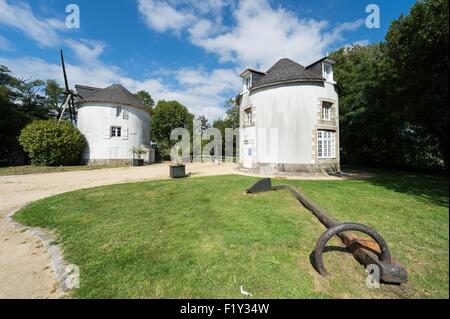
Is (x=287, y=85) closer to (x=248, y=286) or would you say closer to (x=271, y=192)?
(x=271, y=192)

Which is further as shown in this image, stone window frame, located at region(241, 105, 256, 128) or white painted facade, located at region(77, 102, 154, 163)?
white painted facade, located at region(77, 102, 154, 163)

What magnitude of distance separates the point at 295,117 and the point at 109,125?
21.4 metres

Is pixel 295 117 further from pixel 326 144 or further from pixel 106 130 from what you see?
pixel 106 130

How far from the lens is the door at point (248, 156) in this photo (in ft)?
56.6

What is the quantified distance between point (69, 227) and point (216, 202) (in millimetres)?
4167

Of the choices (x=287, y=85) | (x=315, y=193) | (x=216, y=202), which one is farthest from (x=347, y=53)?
(x=216, y=202)

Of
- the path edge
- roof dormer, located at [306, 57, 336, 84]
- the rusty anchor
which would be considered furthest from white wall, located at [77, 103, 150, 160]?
the rusty anchor

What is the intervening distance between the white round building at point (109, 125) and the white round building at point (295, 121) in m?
16.9

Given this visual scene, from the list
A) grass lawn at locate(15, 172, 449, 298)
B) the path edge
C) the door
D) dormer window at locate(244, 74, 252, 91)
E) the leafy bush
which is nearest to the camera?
grass lawn at locate(15, 172, 449, 298)

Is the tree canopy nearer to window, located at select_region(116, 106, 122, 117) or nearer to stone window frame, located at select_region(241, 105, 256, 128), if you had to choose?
stone window frame, located at select_region(241, 105, 256, 128)

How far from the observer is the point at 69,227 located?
5.45 meters

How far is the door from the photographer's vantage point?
17.3 metres

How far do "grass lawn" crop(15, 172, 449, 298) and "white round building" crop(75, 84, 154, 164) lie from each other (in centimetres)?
1873

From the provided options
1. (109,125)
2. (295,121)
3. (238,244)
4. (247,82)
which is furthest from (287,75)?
(109,125)
